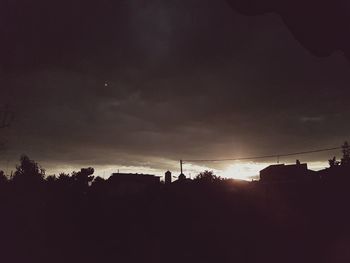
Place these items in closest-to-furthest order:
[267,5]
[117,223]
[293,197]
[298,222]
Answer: [267,5]
[298,222]
[117,223]
[293,197]

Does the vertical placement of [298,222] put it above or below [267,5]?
below

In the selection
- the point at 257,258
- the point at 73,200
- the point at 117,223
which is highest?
the point at 73,200

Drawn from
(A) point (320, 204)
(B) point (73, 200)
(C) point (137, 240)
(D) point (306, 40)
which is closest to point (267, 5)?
(D) point (306, 40)

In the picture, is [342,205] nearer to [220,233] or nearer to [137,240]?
[220,233]

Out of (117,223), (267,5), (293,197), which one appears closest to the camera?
(267,5)

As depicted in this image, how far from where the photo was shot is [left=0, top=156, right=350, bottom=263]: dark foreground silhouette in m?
14.1

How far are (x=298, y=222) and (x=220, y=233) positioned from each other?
4057 mm

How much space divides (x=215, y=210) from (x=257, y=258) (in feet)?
26.4

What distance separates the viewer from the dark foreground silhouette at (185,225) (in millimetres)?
14086

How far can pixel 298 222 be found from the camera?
57.3 feet

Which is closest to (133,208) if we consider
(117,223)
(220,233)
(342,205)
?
(117,223)

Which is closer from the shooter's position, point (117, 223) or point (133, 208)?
point (117, 223)

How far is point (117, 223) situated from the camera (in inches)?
757

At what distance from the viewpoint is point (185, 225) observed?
1841 cm
